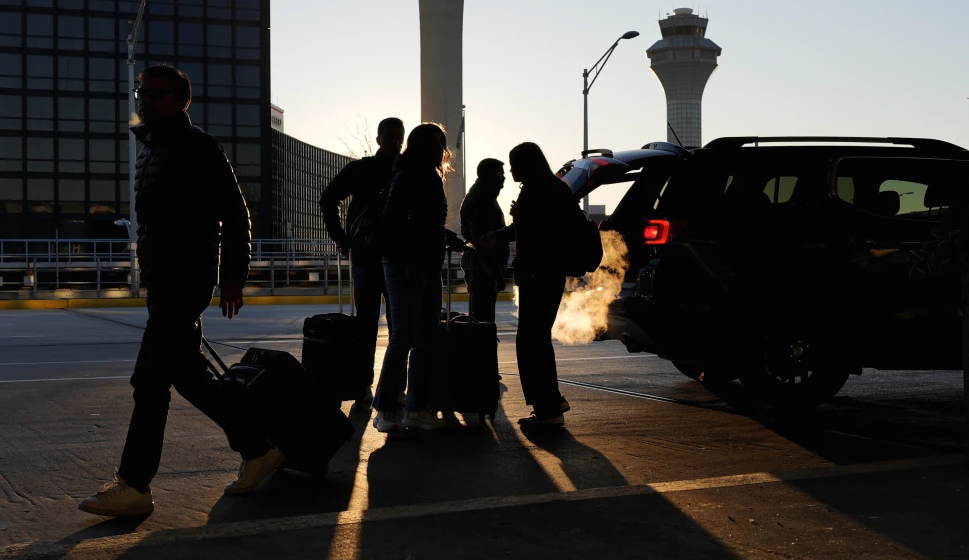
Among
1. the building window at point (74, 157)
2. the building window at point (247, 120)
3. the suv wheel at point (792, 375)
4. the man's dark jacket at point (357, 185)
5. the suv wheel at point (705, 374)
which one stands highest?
the building window at point (247, 120)

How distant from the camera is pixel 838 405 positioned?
8453 millimetres

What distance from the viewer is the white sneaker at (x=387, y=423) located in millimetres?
7012

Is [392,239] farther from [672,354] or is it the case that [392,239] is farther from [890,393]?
[890,393]

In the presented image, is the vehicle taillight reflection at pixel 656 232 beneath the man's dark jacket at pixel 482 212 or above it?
beneath

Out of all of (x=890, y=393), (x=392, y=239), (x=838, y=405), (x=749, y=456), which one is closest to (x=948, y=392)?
(x=890, y=393)

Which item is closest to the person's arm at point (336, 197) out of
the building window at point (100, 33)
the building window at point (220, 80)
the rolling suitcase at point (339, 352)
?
the rolling suitcase at point (339, 352)

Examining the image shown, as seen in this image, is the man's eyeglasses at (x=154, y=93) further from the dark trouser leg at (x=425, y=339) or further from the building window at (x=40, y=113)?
Result: the building window at (x=40, y=113)

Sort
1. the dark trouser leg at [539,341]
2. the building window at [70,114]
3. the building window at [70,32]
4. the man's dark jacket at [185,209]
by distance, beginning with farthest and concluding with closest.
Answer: the building window at [70,114]
the building window at [70,32]
the dark trouser leg at [539,341]
the man's dark jacket at [185,209]

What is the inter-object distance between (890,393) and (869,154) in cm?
211

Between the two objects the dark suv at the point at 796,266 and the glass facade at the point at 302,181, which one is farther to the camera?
the glass facade at the point at 302,181

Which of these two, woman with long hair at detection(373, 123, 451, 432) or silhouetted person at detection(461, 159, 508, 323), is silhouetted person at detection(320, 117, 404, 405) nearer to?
woman with long hair at detection(373, 123, 451, 432)

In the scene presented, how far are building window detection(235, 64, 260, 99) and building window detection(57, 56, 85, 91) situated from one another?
311 inches

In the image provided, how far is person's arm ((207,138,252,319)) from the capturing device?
511 centimetres

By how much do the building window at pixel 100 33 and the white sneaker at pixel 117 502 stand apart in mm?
62080
